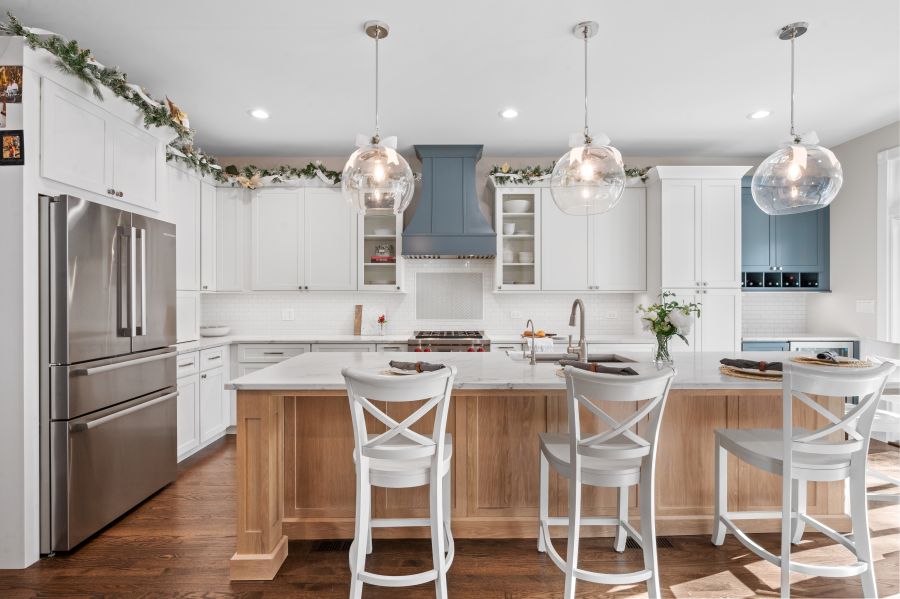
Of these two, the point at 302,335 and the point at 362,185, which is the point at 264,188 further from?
the point at 362,185

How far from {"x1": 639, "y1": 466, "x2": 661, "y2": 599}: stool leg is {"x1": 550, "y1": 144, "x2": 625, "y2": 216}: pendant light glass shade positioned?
53.8 inches

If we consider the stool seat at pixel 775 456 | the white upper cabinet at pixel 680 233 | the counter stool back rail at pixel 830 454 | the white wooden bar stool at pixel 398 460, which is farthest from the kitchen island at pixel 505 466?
the white upper cabinet at pixel 680 233

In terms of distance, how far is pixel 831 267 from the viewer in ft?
16.5

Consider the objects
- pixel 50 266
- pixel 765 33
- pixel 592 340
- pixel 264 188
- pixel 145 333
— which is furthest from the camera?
pixel 264 188

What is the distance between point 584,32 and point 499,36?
19.2 inches

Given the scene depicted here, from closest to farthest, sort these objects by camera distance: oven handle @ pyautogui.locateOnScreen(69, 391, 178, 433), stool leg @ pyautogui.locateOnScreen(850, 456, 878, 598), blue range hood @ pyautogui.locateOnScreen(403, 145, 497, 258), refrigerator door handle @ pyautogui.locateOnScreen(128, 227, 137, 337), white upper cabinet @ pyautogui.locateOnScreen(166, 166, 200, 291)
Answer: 1. stool leg @ pyautogui.locateOnScreen(850, 456, 878, 598)
2. oven handle @ pyautogui.locateOnScreen(69, 391, 178, 433)
3. refrigerator door handle @ pyautogui.locateOnScreen(128, 227, 137, 337)
4. white upper cabinet @ pyautogui.locateOnScreen(166, 166, 200, 291)
5. blue range hood @ pyautogui.locateOnScreen(403, 145, 497, 258)

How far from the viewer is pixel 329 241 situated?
16.3 feet

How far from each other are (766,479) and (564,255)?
110 inches

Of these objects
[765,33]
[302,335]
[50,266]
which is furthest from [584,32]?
[302,335]

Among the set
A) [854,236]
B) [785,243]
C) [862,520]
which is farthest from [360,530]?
[854,236]

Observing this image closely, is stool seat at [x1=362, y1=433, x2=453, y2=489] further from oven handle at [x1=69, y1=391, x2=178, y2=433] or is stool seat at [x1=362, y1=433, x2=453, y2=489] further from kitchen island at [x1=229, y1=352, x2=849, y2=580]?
oven handle at [x1=69, y1=391, x2=178, y2=433]

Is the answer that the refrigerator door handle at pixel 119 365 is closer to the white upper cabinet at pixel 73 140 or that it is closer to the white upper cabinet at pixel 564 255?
the white upper cabinet at pixel 73 140

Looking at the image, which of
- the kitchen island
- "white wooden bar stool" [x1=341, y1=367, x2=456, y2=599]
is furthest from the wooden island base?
"white wooden bar stool" [x1=341, y1=367, x2=456, y2=599]

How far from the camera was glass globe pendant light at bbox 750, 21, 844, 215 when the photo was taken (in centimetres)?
247
